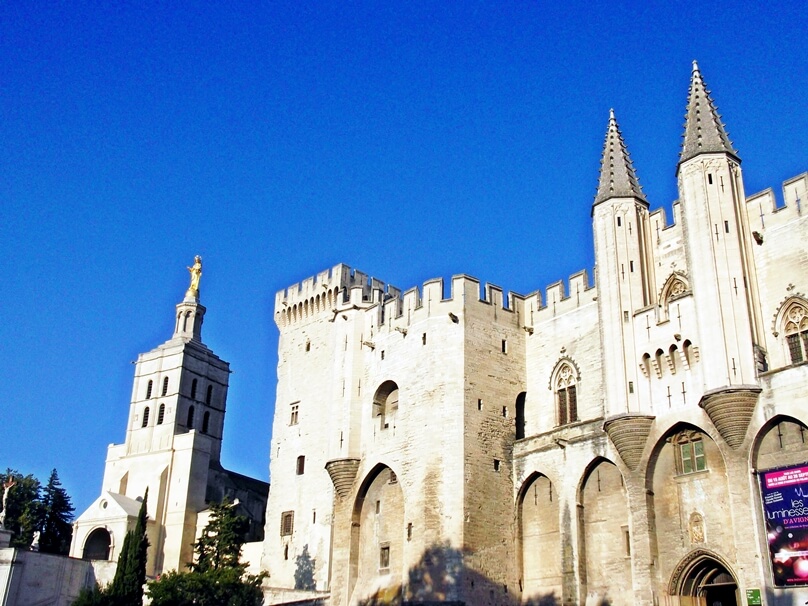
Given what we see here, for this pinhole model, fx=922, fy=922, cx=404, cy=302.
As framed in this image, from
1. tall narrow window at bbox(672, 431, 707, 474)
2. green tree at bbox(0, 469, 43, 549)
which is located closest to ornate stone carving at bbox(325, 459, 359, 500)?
tall narrow window at bbox(672, 431, 707, 474)

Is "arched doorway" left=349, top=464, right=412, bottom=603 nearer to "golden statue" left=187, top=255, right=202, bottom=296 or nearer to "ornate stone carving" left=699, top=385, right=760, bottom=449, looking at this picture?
"ornate stone carving" left=699, top=385, right=760, bottom=449

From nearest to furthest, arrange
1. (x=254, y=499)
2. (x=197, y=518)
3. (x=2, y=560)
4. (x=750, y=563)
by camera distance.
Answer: (x=750, y=563), (x=2, y=560), (x=197, y=518), (x=254, y=499)

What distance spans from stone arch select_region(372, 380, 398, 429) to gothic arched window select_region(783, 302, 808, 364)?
1478 centimetres

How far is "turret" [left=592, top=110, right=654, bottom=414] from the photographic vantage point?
96.2 feet

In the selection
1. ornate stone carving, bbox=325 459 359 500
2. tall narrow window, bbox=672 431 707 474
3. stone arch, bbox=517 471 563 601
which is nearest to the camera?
tall narrow window, bbox=672 431 707 474

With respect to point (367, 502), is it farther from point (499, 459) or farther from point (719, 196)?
point (719, 196)

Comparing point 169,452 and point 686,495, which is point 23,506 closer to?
point 169,452

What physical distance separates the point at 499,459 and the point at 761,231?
1177cm

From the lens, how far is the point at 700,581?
26.9 metres

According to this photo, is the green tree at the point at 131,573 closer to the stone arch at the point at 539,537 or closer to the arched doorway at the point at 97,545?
the arched doorway at the point at 97,545

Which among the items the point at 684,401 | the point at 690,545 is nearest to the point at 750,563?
the point at 690,545

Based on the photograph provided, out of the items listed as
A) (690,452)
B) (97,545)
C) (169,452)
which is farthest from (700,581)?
(97,545)

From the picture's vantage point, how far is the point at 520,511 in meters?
32.4

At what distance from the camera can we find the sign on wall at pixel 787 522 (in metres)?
23.4
